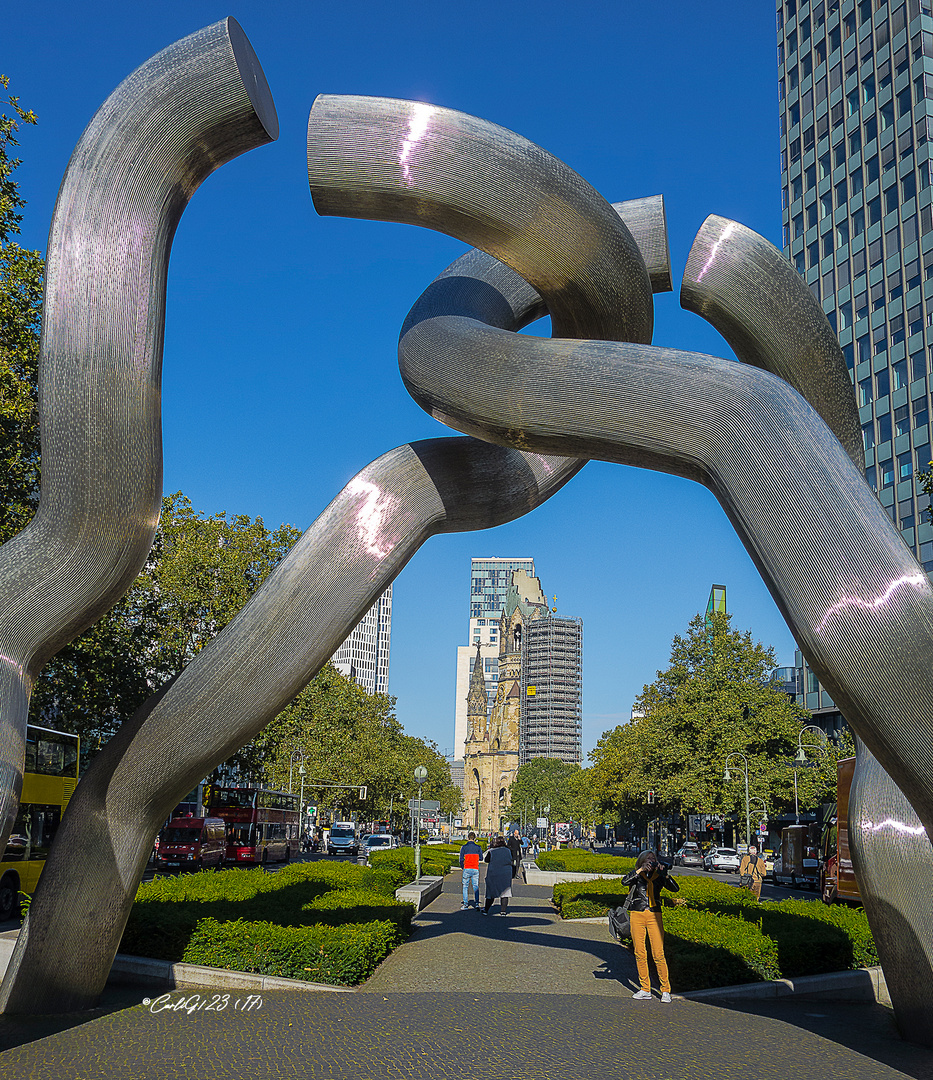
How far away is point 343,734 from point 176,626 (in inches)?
952

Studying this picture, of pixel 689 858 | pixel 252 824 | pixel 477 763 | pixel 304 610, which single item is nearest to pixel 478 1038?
pixel 304 610

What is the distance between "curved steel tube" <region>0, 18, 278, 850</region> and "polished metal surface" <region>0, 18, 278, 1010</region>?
10 millimetres

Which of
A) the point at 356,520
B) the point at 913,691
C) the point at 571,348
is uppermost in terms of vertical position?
the point at 571,348

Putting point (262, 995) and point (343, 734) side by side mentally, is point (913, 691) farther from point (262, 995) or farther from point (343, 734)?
point (343, 734)

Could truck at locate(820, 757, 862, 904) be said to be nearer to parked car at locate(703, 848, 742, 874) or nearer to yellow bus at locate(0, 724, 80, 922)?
yellow bus at locate(0, 724, 80, 922)

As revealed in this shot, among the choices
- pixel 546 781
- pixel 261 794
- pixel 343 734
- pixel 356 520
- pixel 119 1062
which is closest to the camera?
pixel 119 1062

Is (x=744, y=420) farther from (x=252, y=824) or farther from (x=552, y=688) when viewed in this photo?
(x=552, y=688)

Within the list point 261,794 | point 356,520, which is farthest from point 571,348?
point 261,794

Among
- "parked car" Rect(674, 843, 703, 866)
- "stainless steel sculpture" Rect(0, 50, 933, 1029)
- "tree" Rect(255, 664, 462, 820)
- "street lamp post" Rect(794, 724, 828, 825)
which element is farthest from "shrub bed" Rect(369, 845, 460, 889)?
"parked car" Rect(674, 843, 703, 866)

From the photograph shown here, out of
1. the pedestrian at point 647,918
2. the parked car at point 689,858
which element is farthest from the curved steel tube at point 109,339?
the parked car at point 689,858

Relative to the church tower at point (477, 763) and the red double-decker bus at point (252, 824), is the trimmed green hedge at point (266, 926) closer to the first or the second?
the red double-decker bus at point (252, 824)

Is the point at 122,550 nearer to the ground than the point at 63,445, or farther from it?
nearer to the ground

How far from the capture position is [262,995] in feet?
33.1

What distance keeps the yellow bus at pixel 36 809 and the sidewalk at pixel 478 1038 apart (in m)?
10.3
